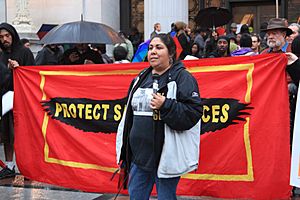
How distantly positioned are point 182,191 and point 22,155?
7.62 feet

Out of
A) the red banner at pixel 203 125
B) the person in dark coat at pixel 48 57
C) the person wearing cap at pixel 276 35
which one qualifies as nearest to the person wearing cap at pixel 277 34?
the person wearing cap at pixel 276 35

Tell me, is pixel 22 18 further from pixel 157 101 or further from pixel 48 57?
pixel 157 101

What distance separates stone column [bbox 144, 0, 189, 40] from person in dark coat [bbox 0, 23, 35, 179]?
8337mm

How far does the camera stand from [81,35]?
933cm

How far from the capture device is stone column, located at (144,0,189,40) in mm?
16297

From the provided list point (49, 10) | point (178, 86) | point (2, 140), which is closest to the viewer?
point (178, 86)

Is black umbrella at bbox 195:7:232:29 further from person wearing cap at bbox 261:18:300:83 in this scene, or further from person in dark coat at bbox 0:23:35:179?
person wearing cap at bbox 261:18:300:83

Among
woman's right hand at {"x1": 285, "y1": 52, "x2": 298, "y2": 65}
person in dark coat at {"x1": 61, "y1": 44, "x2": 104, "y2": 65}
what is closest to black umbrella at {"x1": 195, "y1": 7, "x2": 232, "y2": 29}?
person in dark coat at {"x1": 61, "y1": 44, "x2": 104, "y2": 65}

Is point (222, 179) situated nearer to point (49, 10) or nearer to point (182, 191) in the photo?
point (182, 191)

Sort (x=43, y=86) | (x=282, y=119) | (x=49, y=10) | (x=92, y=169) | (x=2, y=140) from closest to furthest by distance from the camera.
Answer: (x=282, y=119) → (x=92, y=169) → (x=43, y=86) → (x=2, y=140) → (x=49, y=10)

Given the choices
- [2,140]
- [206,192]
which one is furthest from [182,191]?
[2,140]

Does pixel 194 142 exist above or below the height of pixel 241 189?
above

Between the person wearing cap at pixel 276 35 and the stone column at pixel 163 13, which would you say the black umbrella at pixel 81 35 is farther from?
the stone column at pixel 163 13

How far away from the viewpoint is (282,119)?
6129 millimetres
